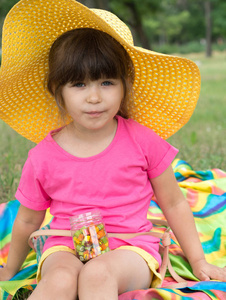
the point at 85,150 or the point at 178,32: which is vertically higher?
the point at 85,150

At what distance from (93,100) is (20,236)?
0.75 meters

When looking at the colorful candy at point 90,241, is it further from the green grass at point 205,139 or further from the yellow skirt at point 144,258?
the green grass at point 205,139

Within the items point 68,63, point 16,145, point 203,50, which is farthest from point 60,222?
point 203,50

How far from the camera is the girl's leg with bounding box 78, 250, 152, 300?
1.56m

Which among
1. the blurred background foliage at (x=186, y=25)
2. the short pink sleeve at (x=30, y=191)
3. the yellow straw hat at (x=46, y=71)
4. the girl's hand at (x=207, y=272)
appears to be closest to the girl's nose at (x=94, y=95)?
the yellow straw hat at (x=46, y=71)

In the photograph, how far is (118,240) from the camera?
75.9 inches

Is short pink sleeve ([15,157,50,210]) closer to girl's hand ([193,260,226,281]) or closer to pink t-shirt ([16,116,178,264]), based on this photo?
pink t-shirt ([16,116,178,264])

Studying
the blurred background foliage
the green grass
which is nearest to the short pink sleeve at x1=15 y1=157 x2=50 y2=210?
the green grass

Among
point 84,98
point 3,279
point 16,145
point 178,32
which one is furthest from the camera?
point 178,32

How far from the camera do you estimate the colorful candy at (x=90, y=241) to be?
1.80 m

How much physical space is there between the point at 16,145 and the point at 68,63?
8.08 ft

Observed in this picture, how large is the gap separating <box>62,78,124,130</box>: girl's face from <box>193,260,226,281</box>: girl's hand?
76cm

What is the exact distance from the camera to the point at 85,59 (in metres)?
1.86

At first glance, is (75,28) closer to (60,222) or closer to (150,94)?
(150,94)
